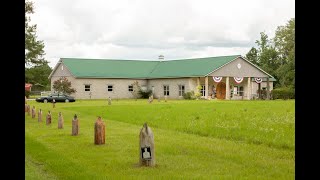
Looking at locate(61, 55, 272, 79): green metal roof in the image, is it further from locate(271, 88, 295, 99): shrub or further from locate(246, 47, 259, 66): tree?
locate(246, 47, 259, 66): tree

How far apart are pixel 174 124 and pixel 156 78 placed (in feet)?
128

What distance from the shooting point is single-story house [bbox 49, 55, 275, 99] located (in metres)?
54.3

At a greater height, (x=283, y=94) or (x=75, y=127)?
(x=283, y=94)

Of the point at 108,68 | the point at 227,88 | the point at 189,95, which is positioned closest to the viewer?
Answer: the point at 189,95

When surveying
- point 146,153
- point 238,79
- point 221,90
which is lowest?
point 146,153

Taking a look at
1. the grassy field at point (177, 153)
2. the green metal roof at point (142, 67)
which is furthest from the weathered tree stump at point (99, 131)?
the green metal roof at point (142, 67)

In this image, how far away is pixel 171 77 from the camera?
55.5 m

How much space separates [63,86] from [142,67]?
518 inches

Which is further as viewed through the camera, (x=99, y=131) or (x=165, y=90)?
(x=165, y=90)

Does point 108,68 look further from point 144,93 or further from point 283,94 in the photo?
point 283,94

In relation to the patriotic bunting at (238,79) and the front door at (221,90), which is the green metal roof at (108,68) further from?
the patriotic bunting at (238,79)

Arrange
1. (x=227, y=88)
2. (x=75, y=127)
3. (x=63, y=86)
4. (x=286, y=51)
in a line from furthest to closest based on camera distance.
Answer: (x=286, y=51)
(x=227, y=88)
(x=63, y=86)
(x=75, y=127)

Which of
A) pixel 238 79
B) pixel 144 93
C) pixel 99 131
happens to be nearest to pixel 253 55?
pixel 238 79
